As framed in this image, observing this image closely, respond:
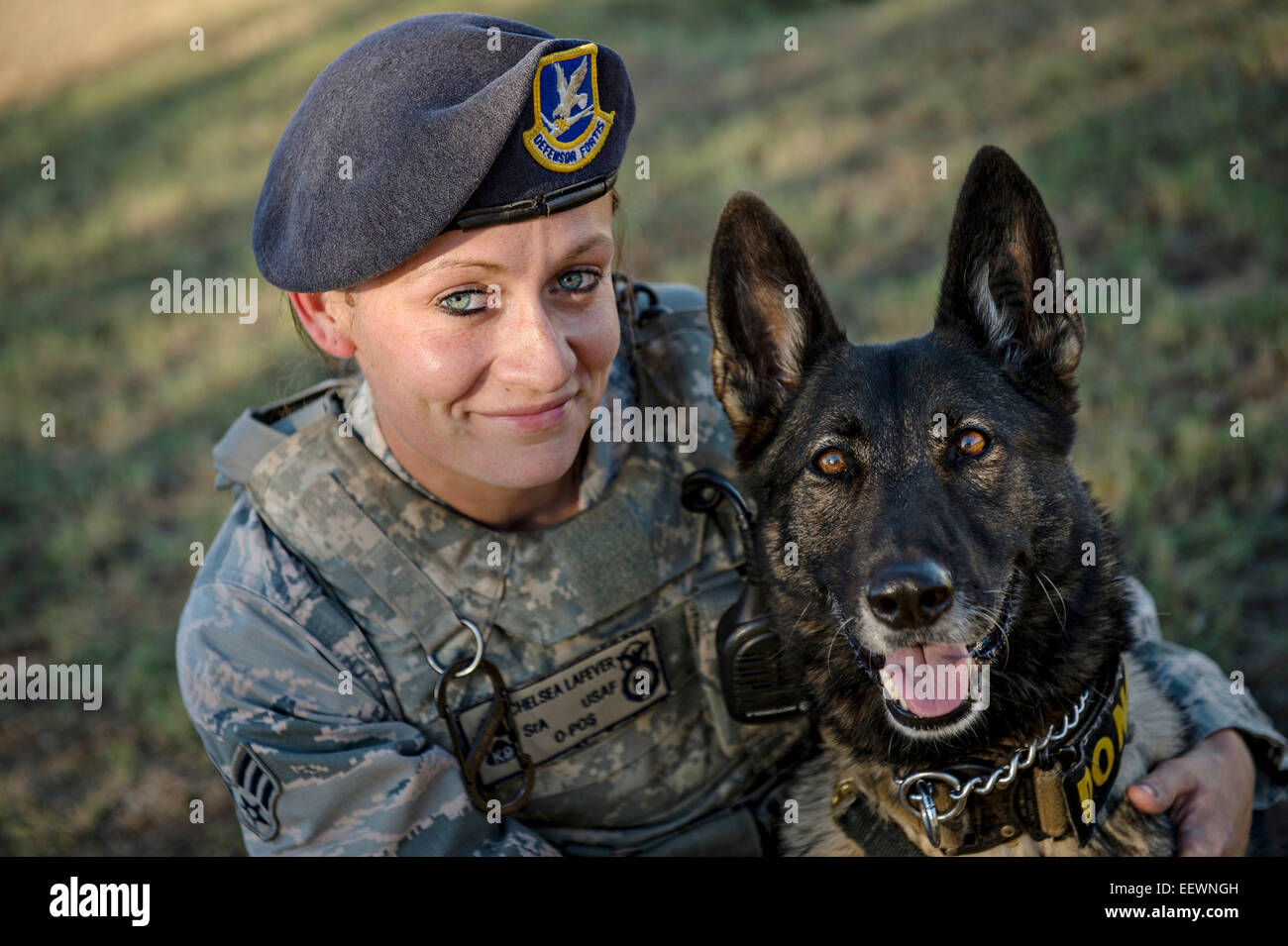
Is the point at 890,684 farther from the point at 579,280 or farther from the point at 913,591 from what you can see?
the point at 579,280

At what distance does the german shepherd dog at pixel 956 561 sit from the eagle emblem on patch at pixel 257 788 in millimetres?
1382

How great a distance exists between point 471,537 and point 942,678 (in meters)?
1.29

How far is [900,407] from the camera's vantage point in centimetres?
278

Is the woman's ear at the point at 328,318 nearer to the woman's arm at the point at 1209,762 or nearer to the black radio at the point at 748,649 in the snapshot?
the black radio at the point at 748,649

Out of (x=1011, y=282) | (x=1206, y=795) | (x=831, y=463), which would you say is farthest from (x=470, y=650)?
(x=1206, y=795)

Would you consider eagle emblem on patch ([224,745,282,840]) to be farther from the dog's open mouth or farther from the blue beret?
the dog's open mouth

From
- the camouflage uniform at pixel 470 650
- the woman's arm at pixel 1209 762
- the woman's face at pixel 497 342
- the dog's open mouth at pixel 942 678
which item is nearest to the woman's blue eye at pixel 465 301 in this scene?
the woman's face at pixel 497 342

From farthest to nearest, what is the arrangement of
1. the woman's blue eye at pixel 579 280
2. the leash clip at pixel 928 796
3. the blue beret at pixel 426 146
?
the woman's blue eye at pixel 579 280 → the leash clip at pixel 928 796 → the blue beret at pixel 426 146

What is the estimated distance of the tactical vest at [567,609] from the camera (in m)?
2.89

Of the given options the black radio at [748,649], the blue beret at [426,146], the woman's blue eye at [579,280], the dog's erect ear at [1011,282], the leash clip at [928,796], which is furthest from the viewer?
the black radio at [748,649]

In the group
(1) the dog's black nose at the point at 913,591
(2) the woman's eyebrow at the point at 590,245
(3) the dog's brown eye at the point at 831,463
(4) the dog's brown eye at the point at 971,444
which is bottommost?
(1) the dog's black nose at the point at 913,591

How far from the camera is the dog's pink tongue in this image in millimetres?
2570
